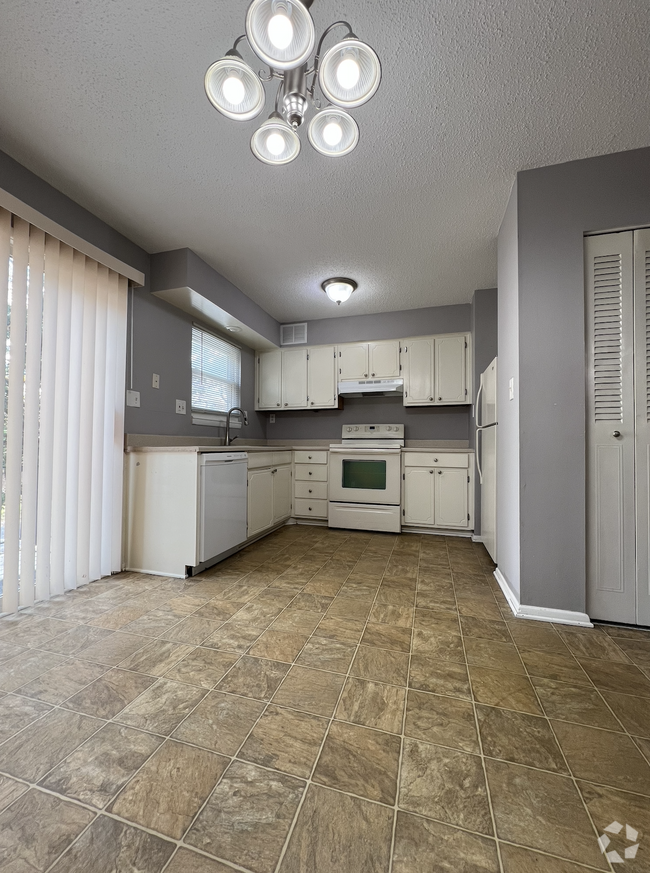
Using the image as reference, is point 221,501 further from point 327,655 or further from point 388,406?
point 388,406

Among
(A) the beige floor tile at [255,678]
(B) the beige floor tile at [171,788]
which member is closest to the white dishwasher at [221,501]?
(A) the beige floor tile at [255,678]

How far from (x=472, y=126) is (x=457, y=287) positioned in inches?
75.5

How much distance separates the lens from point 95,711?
1213 millimetres

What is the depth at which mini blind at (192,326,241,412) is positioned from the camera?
3504mm

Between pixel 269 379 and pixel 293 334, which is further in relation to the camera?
pixel 269 379

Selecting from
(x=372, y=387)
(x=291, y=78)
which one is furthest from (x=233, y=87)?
(x=372, y=387)

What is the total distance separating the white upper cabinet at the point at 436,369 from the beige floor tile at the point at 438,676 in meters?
2.94

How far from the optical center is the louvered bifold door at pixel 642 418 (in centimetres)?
183

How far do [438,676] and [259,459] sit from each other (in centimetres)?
244

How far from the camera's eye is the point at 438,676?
55.7 inches

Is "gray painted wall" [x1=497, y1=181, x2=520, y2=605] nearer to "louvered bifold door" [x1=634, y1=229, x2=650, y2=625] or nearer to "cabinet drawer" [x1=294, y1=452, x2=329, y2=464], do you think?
"louvered bifold door" [x1=634, y1=229, x2=650, y2=625]

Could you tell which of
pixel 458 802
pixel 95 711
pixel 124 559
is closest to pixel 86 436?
pixel 124 559

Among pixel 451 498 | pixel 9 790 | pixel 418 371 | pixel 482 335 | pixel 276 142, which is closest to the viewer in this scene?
pixel 9 790

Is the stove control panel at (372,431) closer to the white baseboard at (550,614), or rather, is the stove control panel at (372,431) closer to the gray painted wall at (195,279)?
the gray painted wall at (195,279)
